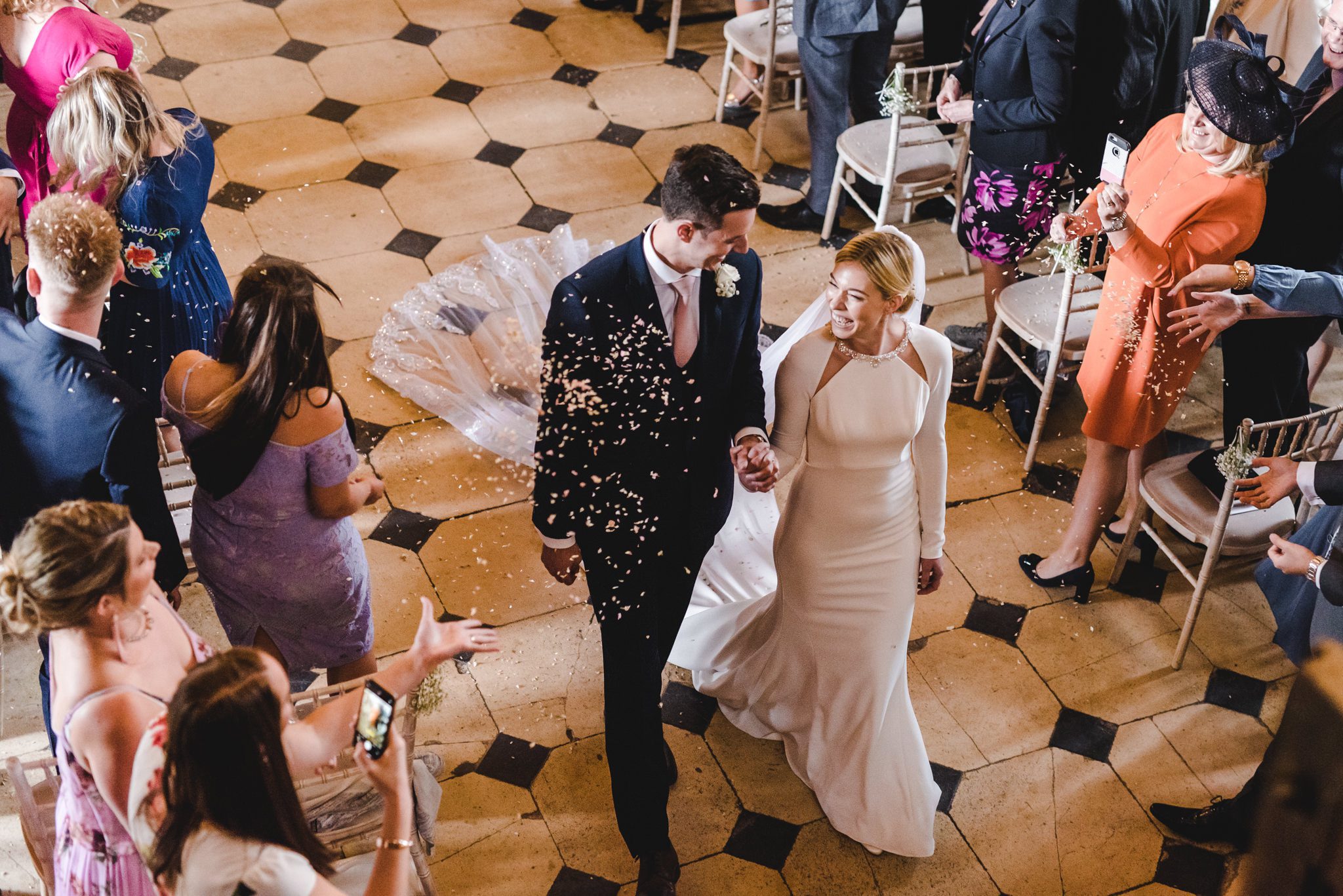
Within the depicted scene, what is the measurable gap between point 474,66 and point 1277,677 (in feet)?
15.4

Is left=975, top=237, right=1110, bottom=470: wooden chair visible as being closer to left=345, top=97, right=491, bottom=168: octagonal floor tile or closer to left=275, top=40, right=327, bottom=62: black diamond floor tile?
left=345, top=97, right=491, bottom=168: octagonal floor tile

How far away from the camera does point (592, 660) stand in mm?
3482

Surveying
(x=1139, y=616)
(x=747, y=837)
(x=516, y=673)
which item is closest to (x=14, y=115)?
(x=516, y=673)

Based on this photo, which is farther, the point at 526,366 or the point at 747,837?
the point at 526,366

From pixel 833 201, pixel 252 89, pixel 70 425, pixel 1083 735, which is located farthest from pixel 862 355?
pixel 252 89

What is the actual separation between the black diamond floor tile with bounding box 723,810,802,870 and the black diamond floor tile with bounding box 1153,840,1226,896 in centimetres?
95

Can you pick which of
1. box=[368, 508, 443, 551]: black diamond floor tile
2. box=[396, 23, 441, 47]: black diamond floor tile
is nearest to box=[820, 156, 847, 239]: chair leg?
box=[368, 508, 443, 551]: black diamond floor tile

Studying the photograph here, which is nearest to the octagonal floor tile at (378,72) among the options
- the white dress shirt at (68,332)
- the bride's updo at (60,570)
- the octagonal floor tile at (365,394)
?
the octagonal floor tile at (365,394)

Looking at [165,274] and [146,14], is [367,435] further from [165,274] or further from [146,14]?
[146,14]

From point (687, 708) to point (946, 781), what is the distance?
0.75 metres

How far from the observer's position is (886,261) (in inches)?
99.7

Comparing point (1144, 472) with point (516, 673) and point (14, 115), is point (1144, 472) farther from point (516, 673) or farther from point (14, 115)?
point (14, 115)

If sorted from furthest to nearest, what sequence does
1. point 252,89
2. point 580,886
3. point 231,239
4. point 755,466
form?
1. point 252,89
2. point 231,239
3. point 580,886
4. point 755,466

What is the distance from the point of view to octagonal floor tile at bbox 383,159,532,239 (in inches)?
201
